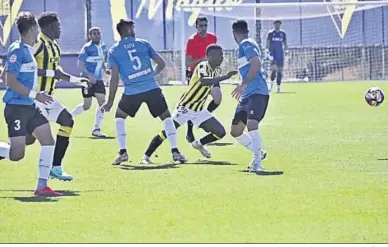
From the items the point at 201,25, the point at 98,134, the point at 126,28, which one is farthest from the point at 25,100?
the point at 98,134

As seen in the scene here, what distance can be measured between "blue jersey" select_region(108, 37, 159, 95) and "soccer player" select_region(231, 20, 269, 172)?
1438 millimetres

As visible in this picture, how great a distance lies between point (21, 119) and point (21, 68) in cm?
56

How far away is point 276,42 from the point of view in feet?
113

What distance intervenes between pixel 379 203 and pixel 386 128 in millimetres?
9506

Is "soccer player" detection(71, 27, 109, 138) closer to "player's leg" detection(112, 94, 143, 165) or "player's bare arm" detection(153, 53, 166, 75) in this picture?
"player's leg" detection(112, 94, 143, 165)

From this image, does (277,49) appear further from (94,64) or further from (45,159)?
(45,159)

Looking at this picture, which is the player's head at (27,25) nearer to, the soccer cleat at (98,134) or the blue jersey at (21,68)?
the blue jersey at (21,68)

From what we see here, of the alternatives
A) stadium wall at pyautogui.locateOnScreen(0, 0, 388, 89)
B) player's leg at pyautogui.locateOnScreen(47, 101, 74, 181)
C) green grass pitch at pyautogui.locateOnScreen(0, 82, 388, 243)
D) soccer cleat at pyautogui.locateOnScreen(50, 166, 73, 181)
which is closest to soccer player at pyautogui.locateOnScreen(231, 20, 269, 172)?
green grass pitch at pyautogui.locateOnScreen(0, 82, 388, 243)

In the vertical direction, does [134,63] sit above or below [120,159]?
above

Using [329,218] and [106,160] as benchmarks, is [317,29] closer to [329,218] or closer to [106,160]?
[106,160]

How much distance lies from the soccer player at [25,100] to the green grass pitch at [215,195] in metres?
0.47

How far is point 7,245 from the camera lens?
8.88 m

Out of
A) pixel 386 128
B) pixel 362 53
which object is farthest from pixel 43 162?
pixel 362 53

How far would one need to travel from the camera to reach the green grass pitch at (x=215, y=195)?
9.38 meters
